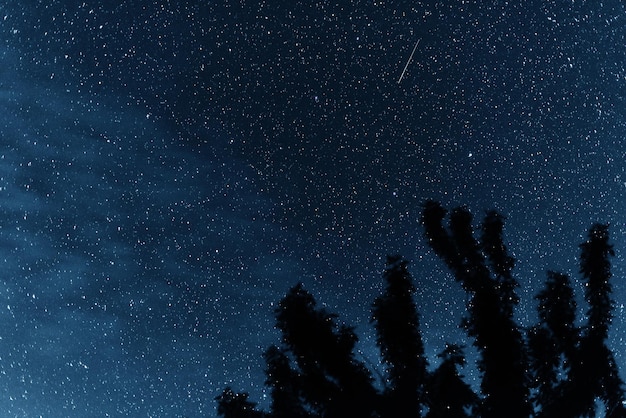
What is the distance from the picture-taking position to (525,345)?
39.1ft

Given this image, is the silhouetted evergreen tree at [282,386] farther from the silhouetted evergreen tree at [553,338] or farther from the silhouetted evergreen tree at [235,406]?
the silhouetted evergreen tree at [553,338]

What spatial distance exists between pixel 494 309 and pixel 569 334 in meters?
1.31

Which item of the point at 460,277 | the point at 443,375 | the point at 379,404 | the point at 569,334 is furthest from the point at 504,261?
the point at 379,404

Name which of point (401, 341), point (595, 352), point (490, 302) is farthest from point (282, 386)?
point (595, 352)

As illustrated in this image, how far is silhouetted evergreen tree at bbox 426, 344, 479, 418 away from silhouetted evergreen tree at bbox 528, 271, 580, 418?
1460 mm

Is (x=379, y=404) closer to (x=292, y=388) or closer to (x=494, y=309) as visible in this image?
(x=292, y=388)

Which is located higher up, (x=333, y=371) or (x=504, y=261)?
(x=504, y=261)

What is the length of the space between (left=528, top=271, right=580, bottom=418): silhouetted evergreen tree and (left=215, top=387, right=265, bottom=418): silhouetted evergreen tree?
482 cm

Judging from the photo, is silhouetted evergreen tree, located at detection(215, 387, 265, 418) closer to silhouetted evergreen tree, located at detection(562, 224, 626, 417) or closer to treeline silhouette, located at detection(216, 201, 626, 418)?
treeline silhouette, located at detection(216, 201, 626, 418)

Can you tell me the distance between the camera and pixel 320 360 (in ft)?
36.3

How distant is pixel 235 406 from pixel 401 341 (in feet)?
9.86

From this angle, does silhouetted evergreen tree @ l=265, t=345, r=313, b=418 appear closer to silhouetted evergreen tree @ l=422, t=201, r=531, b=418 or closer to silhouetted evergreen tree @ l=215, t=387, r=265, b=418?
silhouetted evergreen tree @ l=215, t=387, r=265, b=418

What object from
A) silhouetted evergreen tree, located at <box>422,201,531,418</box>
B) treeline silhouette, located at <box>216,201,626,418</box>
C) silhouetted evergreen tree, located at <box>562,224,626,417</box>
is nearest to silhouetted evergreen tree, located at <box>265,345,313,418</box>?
treeline silhouette, located at <box>216,201,626,418</box>

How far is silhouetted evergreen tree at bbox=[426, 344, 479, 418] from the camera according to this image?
36.2 ft
